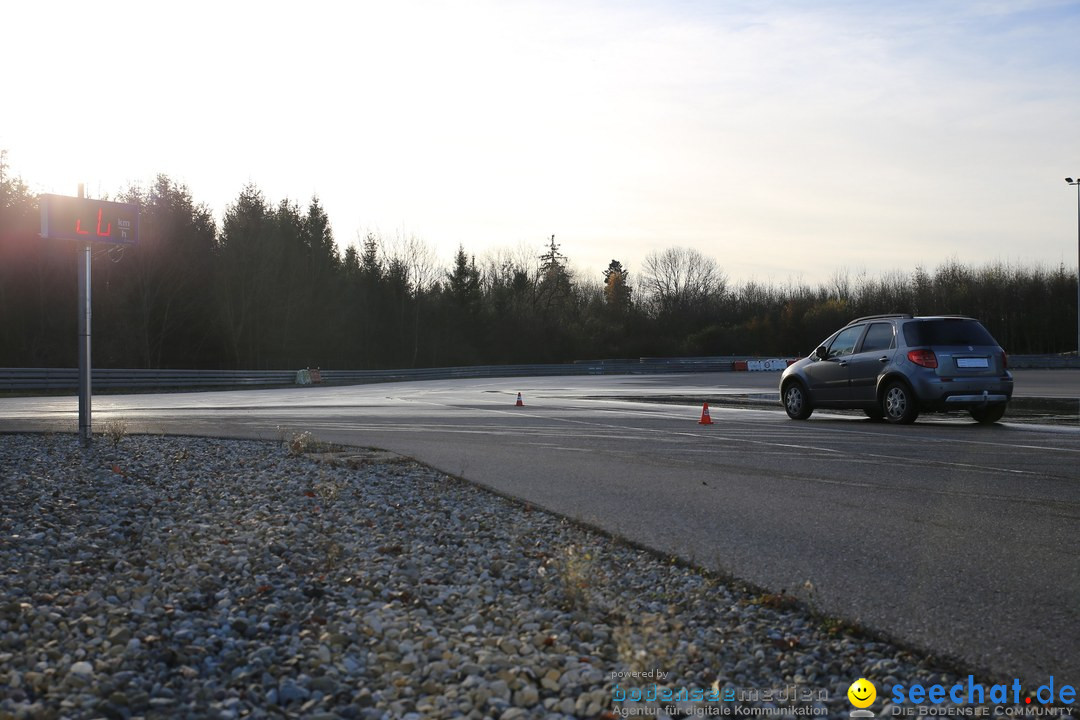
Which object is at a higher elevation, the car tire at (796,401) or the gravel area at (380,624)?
the car tire at (796,401)

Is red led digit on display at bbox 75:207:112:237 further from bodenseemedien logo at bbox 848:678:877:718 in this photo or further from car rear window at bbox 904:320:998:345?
car rear window at bbox 904:320:998:345

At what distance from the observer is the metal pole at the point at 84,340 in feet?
43.8

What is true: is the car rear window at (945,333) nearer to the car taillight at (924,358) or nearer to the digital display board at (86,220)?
the car taillight at (924,358)

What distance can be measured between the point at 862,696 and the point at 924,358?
43.2ft

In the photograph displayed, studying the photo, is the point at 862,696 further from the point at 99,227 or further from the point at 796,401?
the point at 796,401

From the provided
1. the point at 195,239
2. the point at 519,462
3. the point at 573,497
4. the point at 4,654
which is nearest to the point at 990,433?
the point at 519,462

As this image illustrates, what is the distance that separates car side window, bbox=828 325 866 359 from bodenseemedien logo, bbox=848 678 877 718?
47.0 ft

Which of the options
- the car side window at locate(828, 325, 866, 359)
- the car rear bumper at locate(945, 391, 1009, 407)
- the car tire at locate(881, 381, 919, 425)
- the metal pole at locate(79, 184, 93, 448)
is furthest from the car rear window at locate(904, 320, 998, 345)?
the metal pole at locate(79, 184, 93, 448)

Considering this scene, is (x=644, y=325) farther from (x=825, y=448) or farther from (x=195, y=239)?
(x=825, y=448)

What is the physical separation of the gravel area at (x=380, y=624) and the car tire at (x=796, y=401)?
38.0ft

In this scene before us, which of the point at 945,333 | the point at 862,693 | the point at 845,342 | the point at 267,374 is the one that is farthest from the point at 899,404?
the point at 267,374

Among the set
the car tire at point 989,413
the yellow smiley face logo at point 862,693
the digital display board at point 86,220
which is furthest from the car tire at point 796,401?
the yellow smiley face logo at point 862,693

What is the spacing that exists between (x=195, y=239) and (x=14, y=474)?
4968 centimetres

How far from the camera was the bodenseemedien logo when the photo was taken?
3.75m
